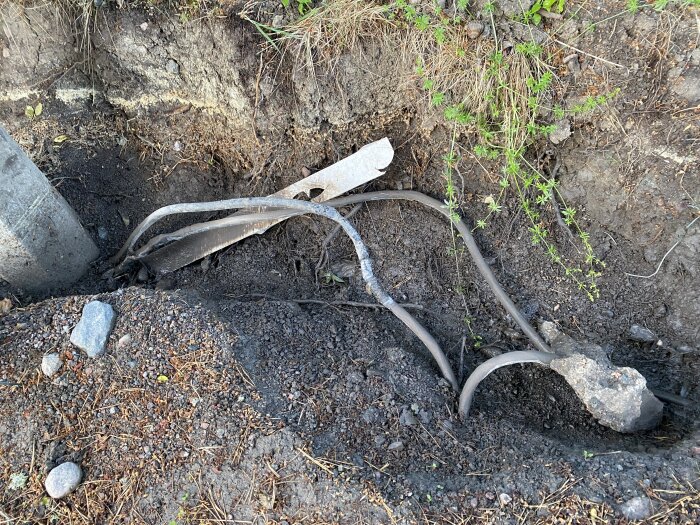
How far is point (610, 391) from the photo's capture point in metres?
1.91

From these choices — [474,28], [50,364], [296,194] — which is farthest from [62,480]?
[474,28]

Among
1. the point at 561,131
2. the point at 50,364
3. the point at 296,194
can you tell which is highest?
the point at 50,364

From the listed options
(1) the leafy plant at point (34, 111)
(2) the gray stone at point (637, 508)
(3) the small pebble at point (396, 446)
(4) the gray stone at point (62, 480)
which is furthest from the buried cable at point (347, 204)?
(4) the gray stone at point (62, 480)

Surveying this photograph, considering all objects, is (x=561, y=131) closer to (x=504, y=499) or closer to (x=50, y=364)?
(x=504, y=499)

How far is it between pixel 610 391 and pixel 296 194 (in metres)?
1.58

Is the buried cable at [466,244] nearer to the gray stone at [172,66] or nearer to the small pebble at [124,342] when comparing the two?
the small pebble at [124,342]

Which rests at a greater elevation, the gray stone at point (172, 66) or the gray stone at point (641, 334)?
the gray stone at point (172, 66)

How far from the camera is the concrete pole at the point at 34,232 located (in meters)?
2.05

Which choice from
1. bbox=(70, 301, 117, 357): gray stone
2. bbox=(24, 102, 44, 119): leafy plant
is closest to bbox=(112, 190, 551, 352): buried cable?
bbox=(70, 301, 117, 357): gray stone

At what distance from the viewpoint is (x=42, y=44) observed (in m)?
2.49

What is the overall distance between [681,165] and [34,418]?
2.69 m

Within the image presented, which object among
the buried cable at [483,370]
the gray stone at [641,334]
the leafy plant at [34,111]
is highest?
the leafy plant at [34,111]

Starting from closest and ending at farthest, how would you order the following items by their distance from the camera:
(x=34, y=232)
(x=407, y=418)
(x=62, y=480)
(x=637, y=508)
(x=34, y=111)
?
(x=637, y=508) → (x=62, y=480) → (x=407, y=418) → (x=34, y=232) → (x=34, y=111)

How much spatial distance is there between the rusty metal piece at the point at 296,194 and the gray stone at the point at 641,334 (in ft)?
4.28
